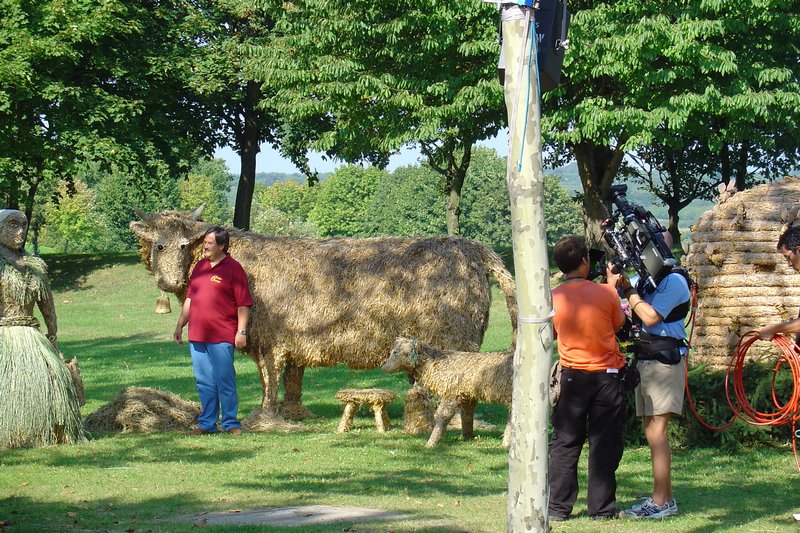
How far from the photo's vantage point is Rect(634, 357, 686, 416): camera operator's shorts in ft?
26.9

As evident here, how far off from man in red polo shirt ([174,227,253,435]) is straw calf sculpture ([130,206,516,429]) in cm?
73

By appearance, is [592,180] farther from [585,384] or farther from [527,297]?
[527,297]

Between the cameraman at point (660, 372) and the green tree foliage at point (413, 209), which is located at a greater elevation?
the green tree foliage at point (413, 209)

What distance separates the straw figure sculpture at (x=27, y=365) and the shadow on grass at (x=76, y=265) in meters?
28.3

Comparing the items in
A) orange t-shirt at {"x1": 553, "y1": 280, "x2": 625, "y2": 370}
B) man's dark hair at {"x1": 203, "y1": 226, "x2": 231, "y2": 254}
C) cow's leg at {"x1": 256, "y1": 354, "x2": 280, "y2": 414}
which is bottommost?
cow's leg at {"x1": 256, "y1": 354, "x2": 280, "y2": 414}

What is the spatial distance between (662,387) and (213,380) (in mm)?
6285

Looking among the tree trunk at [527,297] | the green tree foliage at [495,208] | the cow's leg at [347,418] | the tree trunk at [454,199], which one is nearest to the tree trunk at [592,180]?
the tree trunk at [454,199]

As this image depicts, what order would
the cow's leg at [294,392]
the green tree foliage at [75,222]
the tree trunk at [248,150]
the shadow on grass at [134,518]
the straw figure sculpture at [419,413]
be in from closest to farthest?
1. the shadow on grass at [134,518]
2. the straw figure sculpture at [419,413]
3. the cow's leg at [294,392]
4. the tree trunk at [248,150]
5. the green tree foliage at [75,222]

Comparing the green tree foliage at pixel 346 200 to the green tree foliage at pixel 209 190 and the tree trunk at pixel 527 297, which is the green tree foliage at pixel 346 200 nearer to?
the green tree foliage at pixel 209 190

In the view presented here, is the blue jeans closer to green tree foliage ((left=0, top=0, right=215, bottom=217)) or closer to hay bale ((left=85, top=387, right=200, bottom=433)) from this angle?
hay bale ((left=85, top=387, right=200, bottom=433))

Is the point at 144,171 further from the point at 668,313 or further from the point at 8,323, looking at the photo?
the point at 668,313

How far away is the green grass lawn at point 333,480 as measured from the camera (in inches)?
316

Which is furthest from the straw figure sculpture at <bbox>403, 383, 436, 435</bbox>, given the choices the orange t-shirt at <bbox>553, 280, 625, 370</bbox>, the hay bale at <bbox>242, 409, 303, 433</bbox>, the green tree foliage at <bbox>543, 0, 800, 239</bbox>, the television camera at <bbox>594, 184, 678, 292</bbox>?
the green tree foliage at <bbox>543, 0, 800, 239</bbox>

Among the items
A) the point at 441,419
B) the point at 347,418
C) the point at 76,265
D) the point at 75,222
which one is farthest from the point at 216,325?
the point at 75,222
